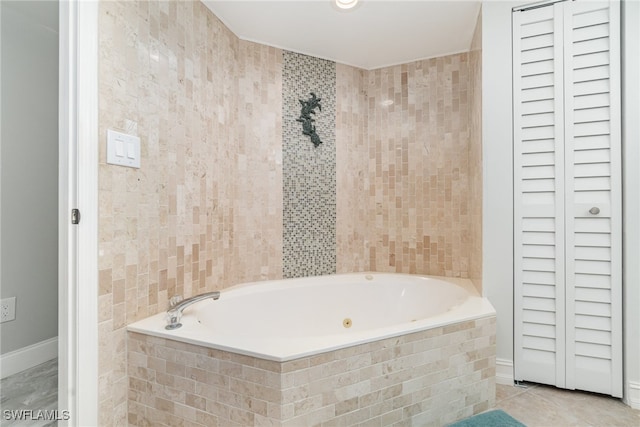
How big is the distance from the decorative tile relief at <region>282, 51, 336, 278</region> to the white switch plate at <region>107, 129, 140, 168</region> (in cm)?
105

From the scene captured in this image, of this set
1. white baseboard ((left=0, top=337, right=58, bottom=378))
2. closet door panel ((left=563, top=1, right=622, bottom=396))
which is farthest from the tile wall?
white baseboard ((left=0, top=337, right=58, bottom=378))

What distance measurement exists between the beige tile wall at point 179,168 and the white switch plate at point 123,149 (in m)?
0.03

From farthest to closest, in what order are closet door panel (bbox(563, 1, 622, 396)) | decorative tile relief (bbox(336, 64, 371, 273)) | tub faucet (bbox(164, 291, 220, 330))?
decorative tile relief (bbox(336, 64, 371, 273)) < closet door panel (bbox(563, 1, 622, 396)) < tub faucet (bbox(164, 291, 220, 330))

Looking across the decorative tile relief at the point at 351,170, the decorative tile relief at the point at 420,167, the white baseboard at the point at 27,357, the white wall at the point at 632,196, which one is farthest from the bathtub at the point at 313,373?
the white baseboard at the point at 27,357

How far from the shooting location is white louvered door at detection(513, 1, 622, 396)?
1.56m

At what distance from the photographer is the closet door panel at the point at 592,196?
1.54 meters

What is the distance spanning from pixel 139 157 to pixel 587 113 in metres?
2.13

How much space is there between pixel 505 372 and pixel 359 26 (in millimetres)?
2175

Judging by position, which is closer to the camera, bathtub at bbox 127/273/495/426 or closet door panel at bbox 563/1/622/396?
bathtub at bbox 127/273/495/426

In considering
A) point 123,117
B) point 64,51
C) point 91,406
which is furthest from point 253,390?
point 64,51

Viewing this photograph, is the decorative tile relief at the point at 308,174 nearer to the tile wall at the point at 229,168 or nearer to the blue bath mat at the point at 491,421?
the tile wall at the point at 229,168

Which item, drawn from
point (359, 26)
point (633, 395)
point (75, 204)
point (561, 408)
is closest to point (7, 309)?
point (75, 204)

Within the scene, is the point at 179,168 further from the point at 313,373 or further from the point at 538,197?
the point at 538,197

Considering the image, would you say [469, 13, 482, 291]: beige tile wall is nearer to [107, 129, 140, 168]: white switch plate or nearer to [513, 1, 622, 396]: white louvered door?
[513, 1, 622, 396]: white louvered door
